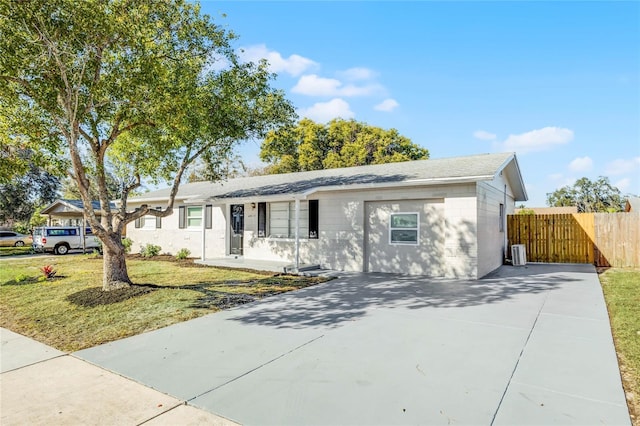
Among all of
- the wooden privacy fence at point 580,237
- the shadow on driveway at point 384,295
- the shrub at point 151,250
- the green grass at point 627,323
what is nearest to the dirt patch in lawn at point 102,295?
the shadow on driveway at point 384,295

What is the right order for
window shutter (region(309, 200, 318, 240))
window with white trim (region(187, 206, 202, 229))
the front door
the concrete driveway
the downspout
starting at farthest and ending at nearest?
window with white trim (region(187, 206, 202, 229)), the front door, the downspout, window shutter (region(309, 200, 318, 240)), the concrete driveway

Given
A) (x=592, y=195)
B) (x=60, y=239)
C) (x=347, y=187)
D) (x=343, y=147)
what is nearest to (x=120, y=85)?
(x=347, y=187)

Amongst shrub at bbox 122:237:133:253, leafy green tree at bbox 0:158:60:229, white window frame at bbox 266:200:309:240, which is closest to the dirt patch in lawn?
white window frame at bbox 266:200:309:240

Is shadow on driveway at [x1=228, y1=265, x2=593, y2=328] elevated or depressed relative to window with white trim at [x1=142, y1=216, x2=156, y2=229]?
depressed

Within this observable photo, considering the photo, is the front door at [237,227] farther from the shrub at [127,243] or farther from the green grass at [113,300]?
the shrub at [127,243]

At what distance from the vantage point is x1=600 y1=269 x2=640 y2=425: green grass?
3527 millimetres

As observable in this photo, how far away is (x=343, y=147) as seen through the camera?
31.1m

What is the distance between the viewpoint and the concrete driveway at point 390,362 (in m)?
3.11

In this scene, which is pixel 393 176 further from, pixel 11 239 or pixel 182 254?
pixel 11 239

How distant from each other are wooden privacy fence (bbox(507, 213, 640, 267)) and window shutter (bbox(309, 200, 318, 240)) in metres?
7.96

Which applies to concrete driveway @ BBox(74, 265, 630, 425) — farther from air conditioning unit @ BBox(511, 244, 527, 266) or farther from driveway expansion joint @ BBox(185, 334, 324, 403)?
air conditioning unit @ BBox(511, 244, 527, 266)

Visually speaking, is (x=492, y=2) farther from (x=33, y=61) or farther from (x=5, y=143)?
(x=5, y=143)

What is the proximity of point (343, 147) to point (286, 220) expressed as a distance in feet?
62.3

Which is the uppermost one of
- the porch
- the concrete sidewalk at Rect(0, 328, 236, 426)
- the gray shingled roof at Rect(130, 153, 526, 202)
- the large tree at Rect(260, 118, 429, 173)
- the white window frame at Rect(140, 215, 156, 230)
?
the large tree at Rect(260, 118, 429, 173)
